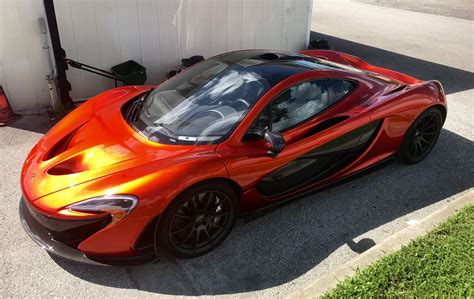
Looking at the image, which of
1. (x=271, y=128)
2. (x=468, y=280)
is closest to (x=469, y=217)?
(x=468, y=280)

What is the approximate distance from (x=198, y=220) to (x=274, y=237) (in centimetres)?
78

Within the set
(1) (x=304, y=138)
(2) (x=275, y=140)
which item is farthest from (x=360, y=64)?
(2) (x=275, y=140)

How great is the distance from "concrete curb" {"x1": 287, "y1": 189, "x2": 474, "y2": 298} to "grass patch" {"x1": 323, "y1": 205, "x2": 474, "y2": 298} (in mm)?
62

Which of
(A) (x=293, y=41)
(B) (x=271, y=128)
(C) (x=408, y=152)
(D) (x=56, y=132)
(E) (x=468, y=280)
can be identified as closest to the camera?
(E) (x=468, y=280)

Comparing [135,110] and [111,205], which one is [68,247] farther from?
[135,110]

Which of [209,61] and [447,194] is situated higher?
[209,61]

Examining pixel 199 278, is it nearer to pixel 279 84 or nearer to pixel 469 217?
pixel 279 84

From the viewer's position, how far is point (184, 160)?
3.10m

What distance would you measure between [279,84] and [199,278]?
1.77 m

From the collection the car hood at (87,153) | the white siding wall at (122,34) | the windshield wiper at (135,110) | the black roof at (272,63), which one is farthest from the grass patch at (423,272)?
the white siding wall at (122,34)

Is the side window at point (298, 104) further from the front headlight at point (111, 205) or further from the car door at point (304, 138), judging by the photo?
the front headlight at point (111, 205)

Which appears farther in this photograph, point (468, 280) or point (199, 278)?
point (199, 278)

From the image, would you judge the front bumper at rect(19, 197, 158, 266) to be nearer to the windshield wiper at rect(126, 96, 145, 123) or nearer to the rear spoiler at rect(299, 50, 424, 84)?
the windshield wiper at rect(126, 96, 145, 123)

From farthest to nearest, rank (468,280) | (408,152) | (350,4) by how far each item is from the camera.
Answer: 1. (350,4)
2. (408,152)
3. (468,280)
